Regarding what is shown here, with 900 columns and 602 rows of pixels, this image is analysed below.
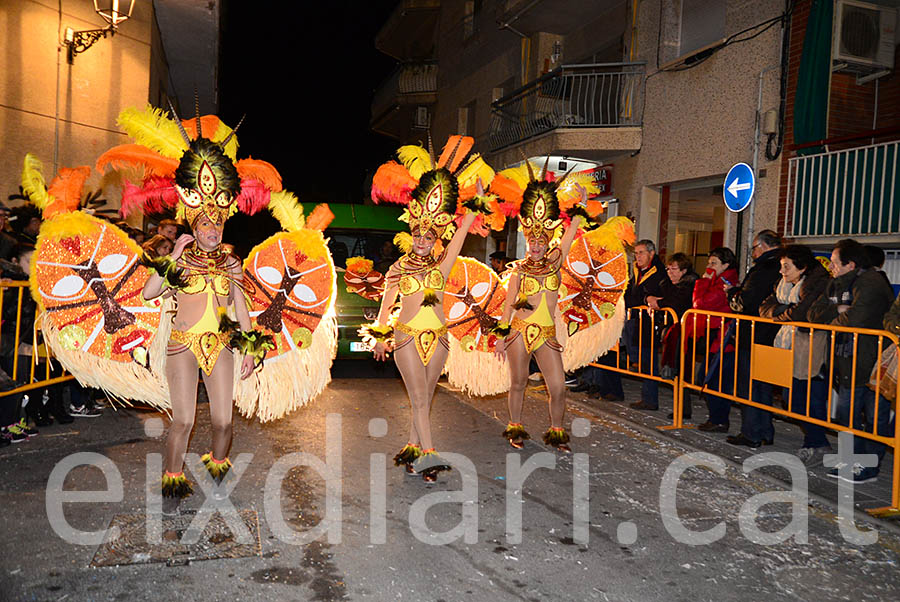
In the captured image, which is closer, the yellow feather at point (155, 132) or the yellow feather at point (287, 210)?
the yellow feather at point (155, 132)

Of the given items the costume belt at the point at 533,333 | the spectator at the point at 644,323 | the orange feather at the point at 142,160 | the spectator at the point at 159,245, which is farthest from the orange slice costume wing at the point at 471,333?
the spectator at the point at 159,245

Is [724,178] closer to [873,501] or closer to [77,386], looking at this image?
[873,501]

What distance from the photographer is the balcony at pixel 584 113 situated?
13.1m

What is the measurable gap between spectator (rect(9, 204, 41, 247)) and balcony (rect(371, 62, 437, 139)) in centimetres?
1959

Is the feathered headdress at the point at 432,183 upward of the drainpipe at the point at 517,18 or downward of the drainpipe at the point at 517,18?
downward

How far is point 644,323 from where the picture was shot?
8.45 m

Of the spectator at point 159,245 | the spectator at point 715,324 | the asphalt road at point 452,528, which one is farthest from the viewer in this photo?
the spectator at point 715,324

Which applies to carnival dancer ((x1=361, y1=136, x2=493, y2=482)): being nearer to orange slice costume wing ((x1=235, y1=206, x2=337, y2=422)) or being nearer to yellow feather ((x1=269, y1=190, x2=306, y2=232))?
orange slice costume wing ((x1=235, y1=206, x2=337, y2=422))

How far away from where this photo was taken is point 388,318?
5484mm

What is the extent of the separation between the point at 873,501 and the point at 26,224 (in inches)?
306

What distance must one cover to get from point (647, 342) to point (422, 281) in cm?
412

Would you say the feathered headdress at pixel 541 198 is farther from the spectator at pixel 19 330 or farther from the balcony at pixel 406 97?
the balcony at pixel 406 97

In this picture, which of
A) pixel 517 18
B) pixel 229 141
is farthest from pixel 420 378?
pixel 517 18

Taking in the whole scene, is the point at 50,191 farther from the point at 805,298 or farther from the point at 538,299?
the point at 805,298
